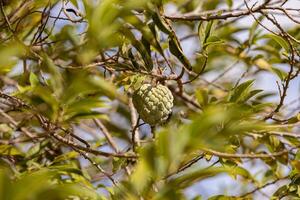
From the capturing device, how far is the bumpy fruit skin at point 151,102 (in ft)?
4.83

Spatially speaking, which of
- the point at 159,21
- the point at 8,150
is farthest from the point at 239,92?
the point at 8,150

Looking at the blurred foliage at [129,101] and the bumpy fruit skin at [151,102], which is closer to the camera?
the blurred foliage at [129,101]

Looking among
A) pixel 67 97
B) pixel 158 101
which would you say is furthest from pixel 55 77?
pixel 158 101

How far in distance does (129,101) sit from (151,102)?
46 centimetres

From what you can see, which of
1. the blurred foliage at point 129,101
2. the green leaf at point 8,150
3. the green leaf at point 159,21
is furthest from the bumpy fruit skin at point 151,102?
the green leaf at point 8,150

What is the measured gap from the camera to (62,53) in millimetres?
1971

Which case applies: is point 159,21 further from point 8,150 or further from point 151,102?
point 8,150

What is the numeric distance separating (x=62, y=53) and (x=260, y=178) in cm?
93

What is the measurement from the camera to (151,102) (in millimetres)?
1474

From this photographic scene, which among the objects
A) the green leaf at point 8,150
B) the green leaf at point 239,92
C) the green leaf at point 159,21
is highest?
the green leaf at point 8,150

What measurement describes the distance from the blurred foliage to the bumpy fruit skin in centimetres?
3

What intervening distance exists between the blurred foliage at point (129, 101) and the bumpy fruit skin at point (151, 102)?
0.11ft

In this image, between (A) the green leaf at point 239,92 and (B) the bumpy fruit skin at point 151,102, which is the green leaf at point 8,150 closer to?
(B) the bumpy fruit skin at point 151,102

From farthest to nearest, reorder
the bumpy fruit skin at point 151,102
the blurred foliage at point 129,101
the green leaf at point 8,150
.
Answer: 1. the green leaf at point 8,150
2. the bumpy fruit skin at point 151,102
3. the blurred foliage at point 129,101
